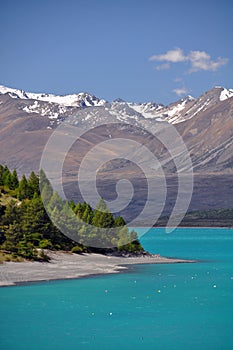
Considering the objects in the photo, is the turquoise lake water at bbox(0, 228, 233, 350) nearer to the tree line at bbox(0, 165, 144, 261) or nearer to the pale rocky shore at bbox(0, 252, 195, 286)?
the pale rocky shore at bbox(0, 252, 195, 286)

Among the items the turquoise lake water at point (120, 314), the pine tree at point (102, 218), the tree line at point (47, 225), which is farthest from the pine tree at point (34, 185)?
the turquoise lake water at point (120, 314)

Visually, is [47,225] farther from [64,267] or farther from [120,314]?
[120,314]

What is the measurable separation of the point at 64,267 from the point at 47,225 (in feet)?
52.8

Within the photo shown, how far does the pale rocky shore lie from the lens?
312 feet

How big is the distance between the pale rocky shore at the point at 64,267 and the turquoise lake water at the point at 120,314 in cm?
308

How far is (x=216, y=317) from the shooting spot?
2953 inches

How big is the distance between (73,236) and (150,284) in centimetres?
3558

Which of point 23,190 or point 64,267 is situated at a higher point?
point 23,190

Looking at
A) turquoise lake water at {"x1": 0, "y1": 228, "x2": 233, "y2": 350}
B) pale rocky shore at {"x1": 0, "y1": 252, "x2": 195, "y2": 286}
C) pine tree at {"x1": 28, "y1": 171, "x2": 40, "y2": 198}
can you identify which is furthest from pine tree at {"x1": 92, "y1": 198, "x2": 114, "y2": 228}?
turquoise lake water at {"x1": 0, "y1": 228, "x2": 233, "y2": 350}

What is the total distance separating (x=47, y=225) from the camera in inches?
4843

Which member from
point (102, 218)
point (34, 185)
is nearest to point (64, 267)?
point (102, 218)

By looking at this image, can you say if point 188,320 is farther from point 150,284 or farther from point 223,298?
point 150,284

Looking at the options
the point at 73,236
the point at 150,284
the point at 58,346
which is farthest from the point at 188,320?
the point at 73,236

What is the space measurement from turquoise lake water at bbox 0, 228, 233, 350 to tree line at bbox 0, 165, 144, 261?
61.7 ft
